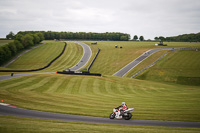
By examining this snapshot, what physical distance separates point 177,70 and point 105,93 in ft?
126

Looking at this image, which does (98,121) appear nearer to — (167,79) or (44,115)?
(44,115)

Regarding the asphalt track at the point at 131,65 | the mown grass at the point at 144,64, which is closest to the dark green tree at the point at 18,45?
the asphalt track at the point at 131,65

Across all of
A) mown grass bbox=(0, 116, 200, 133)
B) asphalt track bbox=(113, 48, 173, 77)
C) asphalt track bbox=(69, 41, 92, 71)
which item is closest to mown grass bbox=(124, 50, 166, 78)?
asphalt track bbox=(113, 48, 173, 77)

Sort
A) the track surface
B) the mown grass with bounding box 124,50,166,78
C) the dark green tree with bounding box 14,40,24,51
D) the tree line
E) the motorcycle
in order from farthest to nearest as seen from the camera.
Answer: the dark green tree with bounding box 14,40,24,51 → the tree line → the mown grass with bounding box 124,50,166,78 → the motorcycle → the track surface

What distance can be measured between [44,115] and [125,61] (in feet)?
208

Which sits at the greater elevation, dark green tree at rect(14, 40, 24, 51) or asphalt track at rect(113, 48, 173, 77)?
dark green tree at rect(14, 40, 24, 51)

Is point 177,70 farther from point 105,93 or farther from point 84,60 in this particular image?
point 84,60

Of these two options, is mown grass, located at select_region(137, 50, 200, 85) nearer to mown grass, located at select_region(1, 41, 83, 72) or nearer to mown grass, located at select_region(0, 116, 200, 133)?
mown grass, located at select_region(1, 41, 83, 72)

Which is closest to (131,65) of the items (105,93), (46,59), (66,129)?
(105,93)

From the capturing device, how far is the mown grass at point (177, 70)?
56.0 metres

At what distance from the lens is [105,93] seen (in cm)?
3409

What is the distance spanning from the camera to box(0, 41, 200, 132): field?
18.6m

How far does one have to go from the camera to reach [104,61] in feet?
275

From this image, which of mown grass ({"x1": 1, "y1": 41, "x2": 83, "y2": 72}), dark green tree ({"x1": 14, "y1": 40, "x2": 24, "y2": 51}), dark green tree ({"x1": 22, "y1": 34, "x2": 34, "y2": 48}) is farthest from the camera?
dark green tree ({"x1": 22, "y1": 34, "x2": 34, "y2": 48})
